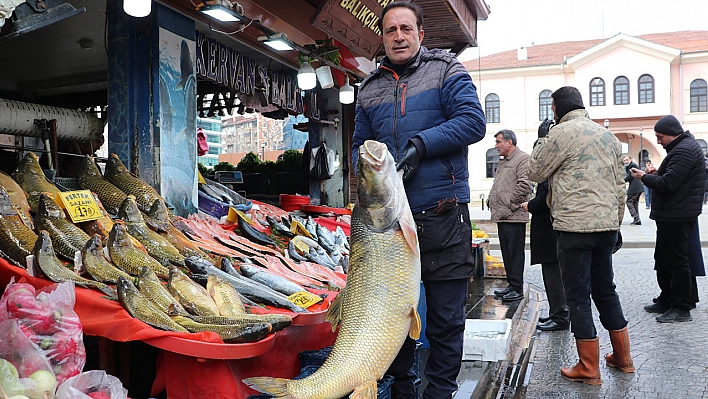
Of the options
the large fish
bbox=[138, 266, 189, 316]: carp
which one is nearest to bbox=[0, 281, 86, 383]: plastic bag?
bbox=[138, 266, 189, 316]: carp

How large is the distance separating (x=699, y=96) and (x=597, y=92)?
739 cm

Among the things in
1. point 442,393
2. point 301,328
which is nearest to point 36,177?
point 301,328

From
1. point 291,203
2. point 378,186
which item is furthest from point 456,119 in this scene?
point 291,203

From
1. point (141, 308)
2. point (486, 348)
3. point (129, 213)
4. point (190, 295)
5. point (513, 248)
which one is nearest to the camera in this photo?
point (141, 308)

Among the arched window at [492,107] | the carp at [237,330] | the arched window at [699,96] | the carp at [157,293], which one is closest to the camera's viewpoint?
the carp at [237,330]

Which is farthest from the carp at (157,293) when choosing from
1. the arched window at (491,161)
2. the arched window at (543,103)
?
the arched window at (543,103)

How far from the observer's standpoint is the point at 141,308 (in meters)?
3.29

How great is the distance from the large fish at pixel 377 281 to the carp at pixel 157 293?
113 centimetres

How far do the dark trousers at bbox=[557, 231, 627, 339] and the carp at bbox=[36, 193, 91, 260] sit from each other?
3833 millimetres

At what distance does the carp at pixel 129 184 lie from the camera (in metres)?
5.37

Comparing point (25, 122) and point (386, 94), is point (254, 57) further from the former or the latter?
point (386, 94)

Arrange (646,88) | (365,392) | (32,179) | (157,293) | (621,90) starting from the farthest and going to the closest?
(621,90), (646,88), (32,179), (157,293), (365,392)

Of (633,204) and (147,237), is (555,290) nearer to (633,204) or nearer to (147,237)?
(147,237)

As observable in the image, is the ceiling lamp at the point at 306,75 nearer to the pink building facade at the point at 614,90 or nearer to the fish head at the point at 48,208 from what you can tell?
the fish head at the point at 48,208
